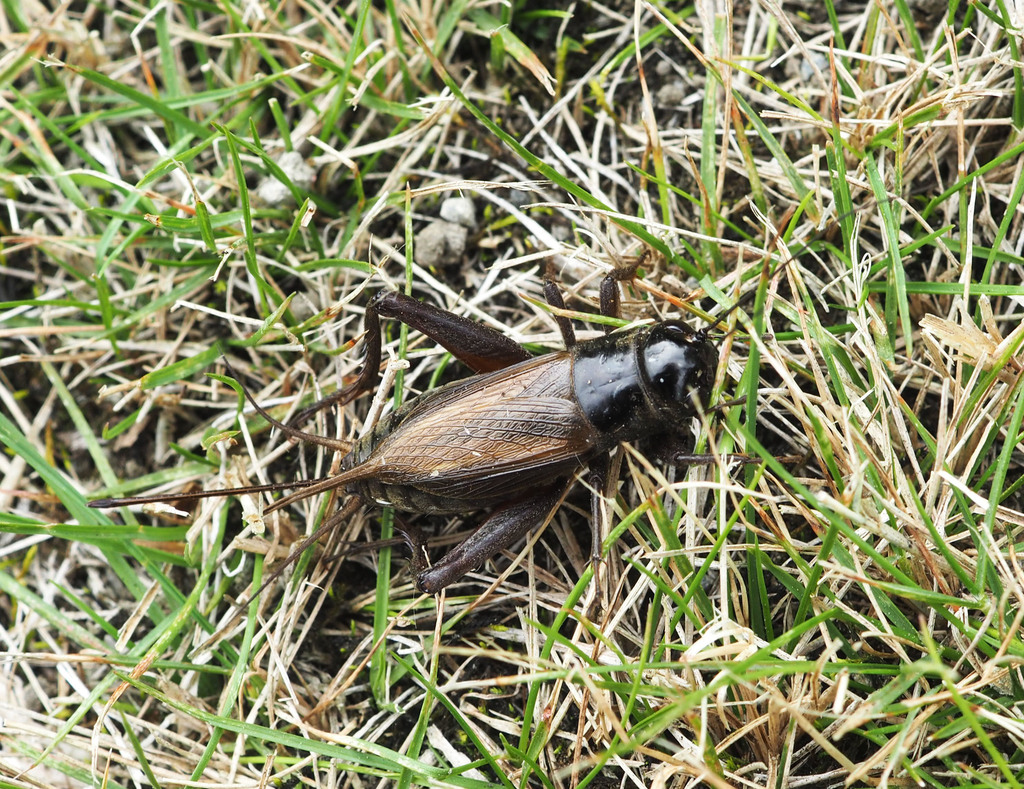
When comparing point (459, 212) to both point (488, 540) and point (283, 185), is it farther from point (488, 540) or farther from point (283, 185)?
point (488, 540)

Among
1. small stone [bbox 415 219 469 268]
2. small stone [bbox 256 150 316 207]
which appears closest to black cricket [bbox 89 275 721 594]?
small stone [bbox 415 219 469 268]

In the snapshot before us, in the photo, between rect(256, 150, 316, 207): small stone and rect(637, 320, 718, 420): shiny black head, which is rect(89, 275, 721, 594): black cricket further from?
rect(256, 150, 316, 207): small stone

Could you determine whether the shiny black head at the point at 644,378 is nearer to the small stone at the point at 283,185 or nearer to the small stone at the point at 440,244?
the small stone at the point at 440,244

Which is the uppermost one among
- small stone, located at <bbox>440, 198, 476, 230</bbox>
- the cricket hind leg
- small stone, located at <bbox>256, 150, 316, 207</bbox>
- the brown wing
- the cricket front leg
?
small stone, located at <bbox>256, 150, 316, 207</bbox>

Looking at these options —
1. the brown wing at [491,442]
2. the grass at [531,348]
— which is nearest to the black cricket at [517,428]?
the brown wing at [491,442]

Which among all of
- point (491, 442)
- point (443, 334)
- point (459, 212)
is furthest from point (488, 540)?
point (459, 212)

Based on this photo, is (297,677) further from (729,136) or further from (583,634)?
(729,136)
